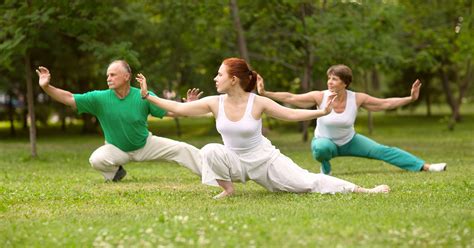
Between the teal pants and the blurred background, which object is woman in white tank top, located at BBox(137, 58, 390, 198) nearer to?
the teal pants

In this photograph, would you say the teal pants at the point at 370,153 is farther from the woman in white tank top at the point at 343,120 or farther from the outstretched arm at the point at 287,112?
the outstretched arm at the point at 287,112

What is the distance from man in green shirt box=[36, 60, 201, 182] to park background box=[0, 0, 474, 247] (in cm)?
52

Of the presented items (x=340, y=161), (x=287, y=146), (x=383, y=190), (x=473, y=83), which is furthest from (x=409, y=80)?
(x=383, y=190)

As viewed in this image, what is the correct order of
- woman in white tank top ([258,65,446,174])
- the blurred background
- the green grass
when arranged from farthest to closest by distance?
the blurred background → woman in white tank top ([258,65,446,174]) → the green grass

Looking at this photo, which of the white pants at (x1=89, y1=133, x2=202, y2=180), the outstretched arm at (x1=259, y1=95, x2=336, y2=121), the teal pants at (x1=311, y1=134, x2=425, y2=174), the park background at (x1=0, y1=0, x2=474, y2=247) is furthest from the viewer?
the teal pants at (x1=311, y1=134, x2=425, y2=174)

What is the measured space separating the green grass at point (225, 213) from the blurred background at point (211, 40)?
485 centimetres

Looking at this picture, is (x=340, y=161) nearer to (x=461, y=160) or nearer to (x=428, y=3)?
(x=461, y=160)

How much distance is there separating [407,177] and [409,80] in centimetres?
3022

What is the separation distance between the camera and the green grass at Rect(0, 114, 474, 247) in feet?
21.6

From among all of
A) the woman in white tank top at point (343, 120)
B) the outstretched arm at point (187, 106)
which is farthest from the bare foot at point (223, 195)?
the woman in white tank top at point (343, 120)

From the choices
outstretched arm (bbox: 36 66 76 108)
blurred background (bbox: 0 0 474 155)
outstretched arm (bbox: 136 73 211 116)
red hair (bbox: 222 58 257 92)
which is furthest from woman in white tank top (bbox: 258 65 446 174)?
blurred background (bbox: 0 0 474 155)

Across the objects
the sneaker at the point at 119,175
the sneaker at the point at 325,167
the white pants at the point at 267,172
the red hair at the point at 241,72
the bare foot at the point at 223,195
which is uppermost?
the red hair at the point at 241,72

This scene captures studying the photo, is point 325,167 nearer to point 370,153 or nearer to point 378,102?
point 370,153

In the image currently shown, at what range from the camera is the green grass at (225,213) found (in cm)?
657
